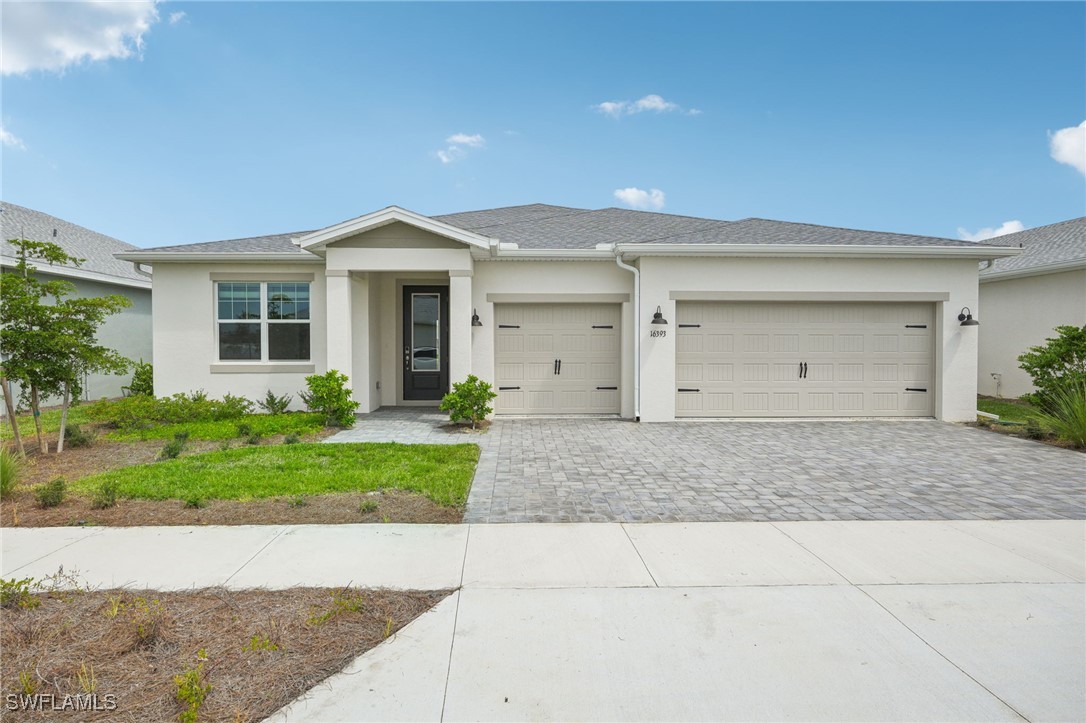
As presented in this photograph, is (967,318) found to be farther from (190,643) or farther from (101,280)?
(101,280)

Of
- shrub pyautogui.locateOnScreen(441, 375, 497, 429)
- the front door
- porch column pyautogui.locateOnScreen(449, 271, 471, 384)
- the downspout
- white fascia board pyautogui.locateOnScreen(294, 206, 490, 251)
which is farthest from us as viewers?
the front door

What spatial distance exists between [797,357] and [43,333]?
1268cm

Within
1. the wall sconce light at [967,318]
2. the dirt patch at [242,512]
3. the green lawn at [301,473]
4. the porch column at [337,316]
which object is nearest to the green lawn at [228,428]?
the porch column at [337,316]

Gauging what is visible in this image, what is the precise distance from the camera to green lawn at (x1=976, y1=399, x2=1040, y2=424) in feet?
36.4

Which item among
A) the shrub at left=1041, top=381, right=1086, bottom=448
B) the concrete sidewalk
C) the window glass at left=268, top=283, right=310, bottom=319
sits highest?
the window glass at left=268, top=283, right=310, bottom=319

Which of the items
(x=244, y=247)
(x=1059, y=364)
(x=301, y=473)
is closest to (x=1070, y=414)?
(x=1059, y=364)

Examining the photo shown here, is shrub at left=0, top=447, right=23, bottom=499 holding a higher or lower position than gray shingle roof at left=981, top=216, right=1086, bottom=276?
lower

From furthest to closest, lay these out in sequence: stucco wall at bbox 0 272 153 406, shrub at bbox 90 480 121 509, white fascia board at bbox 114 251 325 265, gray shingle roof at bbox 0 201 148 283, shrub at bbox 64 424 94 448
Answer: gray shingle roof at bbox 0 201 148 283 → stucco wall at bbox 0 272 153 406 → white fascia board at bbox 114 251 325 265 → shrub at bbox 64 424 94 448 → shrub at bbox 90 480 121 509

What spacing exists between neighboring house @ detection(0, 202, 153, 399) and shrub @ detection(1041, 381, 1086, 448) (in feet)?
65.4

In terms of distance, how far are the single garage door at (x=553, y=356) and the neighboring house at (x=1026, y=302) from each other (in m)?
9.55

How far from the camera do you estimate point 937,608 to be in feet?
11.0

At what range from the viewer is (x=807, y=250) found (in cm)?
1069

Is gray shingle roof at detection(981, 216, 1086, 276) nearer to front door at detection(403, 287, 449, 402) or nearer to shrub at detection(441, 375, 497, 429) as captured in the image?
shrub at detection(441, 375, 497, 429)

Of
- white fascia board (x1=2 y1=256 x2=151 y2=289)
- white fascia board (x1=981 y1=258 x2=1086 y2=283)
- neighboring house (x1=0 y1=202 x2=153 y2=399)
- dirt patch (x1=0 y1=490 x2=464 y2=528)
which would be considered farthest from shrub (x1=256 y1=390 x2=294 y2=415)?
white fascia board (x1=981 y1=258 x2=1086 y2=283)
